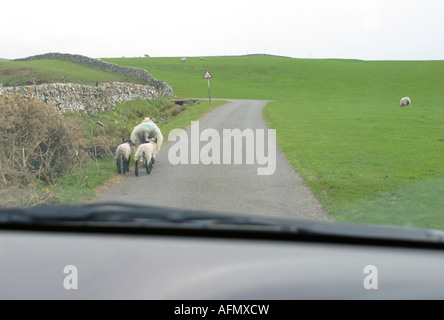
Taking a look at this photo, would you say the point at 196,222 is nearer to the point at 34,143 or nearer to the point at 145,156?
the point at 34,143

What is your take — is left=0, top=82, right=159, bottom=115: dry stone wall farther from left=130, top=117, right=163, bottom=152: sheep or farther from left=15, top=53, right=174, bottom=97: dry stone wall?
left=15, top=53, right=174, bottom=97: dry stone wall

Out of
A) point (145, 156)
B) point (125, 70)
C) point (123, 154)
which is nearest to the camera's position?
point (145, 156)

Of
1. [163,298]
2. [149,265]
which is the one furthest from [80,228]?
[163,298]

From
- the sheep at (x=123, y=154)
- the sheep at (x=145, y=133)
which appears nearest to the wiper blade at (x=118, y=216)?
the sheep at (x=123, y=154)

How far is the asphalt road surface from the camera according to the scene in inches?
293

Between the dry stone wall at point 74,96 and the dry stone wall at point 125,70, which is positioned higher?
the dry stone wall at point 125,70

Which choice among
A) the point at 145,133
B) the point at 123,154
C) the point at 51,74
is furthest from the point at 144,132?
the point at 51,74

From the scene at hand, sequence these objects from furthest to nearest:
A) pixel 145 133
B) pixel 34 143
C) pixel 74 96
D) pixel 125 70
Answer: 1. pixel 125 70
2. pixel 74 96
3. pixel 145 133
4. pixel 34 143

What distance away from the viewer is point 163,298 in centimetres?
161

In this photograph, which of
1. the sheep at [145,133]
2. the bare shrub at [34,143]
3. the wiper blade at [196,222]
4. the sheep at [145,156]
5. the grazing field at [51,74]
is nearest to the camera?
the wiper blade at [196,222]

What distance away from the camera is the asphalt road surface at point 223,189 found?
24.5 ft

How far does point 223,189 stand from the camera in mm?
8898

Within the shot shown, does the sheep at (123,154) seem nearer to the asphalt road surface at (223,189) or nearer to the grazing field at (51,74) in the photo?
the asphalt road surface at (223,189)

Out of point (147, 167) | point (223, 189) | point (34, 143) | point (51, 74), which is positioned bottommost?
point (223, 189)
